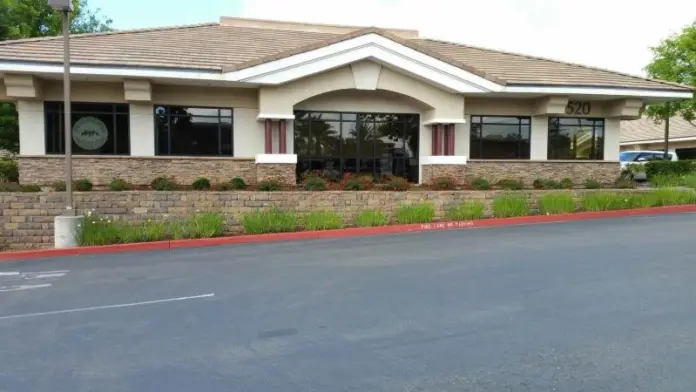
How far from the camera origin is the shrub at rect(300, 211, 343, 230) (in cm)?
1301

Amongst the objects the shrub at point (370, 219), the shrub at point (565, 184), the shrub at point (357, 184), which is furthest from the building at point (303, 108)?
the shrub at point (370, 219)

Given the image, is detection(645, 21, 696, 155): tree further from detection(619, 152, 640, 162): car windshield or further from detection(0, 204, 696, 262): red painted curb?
detection(0, 204, 696, 262): red painted curb

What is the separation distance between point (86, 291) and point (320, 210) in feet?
23.6

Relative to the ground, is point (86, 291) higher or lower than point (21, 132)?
lower

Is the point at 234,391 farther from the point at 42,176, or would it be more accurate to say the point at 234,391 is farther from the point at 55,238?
the point at 42,176

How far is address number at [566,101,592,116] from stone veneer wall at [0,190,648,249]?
243 inches

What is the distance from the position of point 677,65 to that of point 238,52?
21118mm

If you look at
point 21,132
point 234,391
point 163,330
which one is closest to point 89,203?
point 21,132

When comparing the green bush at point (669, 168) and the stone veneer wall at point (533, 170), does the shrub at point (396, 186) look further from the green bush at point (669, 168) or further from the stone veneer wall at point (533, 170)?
the green bush at point (669, 168)

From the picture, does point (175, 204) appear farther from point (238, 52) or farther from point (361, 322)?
point (361, 322)

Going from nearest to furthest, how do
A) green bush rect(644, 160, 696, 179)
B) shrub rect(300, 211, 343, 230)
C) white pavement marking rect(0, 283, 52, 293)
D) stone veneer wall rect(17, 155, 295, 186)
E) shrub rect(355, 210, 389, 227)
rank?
white pavement marking rect(0, 283, 52, 293)
shrub rect(300, 211, 343, 230)
shrub rect(355, 210, 389, 227)
stone veneer wall rect(17, 155, 295, 186)
green bush rect(644, 160, 696, 179)

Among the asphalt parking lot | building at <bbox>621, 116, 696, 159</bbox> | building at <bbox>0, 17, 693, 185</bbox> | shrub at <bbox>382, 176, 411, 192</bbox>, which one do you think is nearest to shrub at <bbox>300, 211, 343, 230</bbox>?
shrub at <bbox>382, 176, 411, 192</bbox>

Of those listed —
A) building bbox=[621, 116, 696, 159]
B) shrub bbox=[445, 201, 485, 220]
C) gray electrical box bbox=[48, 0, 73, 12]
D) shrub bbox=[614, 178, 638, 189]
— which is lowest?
shrub bbox=[445, 201, 485, 220]

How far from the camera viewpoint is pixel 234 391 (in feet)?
12.8
